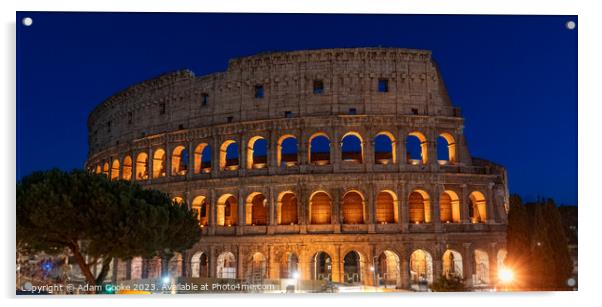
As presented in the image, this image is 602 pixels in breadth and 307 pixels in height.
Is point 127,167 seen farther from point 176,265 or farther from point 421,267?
point 421,267

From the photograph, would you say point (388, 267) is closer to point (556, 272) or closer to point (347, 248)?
point (347, 248)

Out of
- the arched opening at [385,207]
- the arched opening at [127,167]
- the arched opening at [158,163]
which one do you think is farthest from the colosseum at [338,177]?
the arched opening at [127,167]

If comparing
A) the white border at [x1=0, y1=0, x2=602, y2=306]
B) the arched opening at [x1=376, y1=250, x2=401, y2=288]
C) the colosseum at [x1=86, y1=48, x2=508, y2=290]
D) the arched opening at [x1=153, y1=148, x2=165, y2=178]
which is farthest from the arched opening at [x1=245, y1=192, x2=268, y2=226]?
the white border at [x1=0, y1=0, x2=602, y2=306]

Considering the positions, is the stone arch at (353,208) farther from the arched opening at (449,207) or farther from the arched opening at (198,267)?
the arched opening at (198,267)

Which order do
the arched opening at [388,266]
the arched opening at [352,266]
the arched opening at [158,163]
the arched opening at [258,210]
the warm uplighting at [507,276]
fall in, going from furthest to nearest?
the arched opening at [158,163]
the arched opening at [258,210]
the arched opening at [388,266]
the arched opening at [352,266]
the warm uplighting at [507,276]

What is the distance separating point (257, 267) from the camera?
28.4m

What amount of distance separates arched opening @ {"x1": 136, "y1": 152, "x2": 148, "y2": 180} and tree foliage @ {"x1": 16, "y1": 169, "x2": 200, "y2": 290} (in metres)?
14.5

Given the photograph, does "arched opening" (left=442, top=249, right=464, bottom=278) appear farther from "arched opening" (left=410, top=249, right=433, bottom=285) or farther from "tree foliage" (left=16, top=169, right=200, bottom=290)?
"tree foliage" (left=16, top=169, right=200, bottom=290)

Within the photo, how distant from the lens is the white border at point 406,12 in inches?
588

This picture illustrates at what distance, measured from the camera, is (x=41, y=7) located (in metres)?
15.5

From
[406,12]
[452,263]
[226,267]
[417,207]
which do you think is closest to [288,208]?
[226,267]

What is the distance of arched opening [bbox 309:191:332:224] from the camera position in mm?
29047

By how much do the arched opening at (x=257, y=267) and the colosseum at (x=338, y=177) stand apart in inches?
2.1

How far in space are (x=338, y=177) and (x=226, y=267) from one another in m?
10.0
